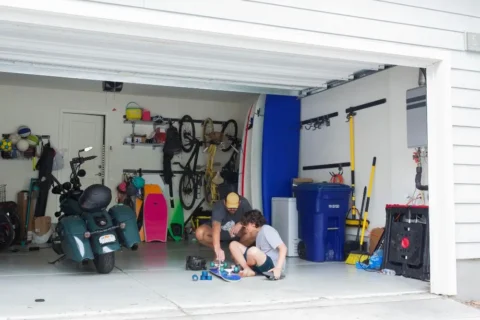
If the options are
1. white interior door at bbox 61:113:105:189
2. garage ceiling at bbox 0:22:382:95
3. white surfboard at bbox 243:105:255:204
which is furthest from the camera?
white interior door at bbox 61:113:105:189

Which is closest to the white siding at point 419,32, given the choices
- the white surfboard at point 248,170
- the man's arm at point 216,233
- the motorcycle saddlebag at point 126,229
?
the man's arm at point 216,233

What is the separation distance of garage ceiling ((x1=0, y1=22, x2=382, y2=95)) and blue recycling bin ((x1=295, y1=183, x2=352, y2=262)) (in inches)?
56.4

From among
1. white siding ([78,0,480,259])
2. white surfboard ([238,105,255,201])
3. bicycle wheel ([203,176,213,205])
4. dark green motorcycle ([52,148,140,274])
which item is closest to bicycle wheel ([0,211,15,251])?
dark green motorcycle ([52,148,140,274])

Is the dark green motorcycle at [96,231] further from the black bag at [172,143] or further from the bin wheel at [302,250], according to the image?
the black bag at [172,143]

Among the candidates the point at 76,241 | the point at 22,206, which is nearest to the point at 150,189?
the point at 22,206

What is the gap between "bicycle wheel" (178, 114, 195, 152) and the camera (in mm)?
9875

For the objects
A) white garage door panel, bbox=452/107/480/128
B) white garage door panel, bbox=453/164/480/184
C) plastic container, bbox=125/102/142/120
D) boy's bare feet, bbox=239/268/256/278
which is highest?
plastic container, bbox=125/102/142/120

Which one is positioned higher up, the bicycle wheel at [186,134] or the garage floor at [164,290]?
the bicycle wheel at [186,134]

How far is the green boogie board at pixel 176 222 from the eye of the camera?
9367 millimetres

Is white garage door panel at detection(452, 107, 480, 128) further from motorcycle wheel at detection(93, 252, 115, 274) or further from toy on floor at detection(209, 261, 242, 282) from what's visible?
motorcycle wheel at detection(93, 252, 115, 274)

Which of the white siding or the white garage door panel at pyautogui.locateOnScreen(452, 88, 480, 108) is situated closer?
the white siding

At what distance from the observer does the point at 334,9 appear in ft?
14.0

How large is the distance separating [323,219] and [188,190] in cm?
393

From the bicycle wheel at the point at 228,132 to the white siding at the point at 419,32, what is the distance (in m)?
5.73
